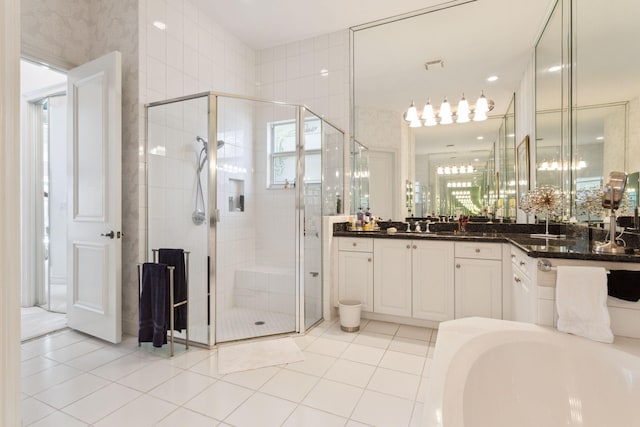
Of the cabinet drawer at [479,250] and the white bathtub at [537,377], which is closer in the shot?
the white bathtub at [537,377]

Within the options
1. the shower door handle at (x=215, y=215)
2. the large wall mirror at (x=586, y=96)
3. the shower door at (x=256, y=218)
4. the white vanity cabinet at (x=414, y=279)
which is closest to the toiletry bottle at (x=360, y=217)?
the white vanity cabinet at (x=414, y=279)

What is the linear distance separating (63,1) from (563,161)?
4279 millimetres

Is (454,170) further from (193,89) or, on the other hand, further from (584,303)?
(193,89)

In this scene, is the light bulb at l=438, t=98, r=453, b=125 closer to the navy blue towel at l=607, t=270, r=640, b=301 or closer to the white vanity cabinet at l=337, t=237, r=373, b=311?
the white vanity cabinet at l=337, t=237, r=373, b=311

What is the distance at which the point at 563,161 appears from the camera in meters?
2.51

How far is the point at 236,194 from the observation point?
10.2ft

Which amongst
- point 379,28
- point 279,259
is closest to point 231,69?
point 379,28

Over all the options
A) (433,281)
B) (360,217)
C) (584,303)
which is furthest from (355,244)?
(584,303)

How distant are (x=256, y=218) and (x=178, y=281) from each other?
1.06 meters

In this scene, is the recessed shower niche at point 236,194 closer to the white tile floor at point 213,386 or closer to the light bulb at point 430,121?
the white tile floor at point 213,386

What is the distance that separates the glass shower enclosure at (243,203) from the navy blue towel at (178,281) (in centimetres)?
14

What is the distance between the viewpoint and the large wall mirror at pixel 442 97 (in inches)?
120

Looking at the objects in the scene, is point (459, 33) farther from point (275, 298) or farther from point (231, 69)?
point (275, 298)

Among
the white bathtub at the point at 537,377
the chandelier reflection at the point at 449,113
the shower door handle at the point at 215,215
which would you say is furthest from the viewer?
the chandelier reflection at the point at 449,113
